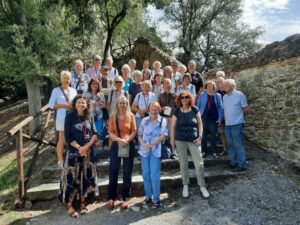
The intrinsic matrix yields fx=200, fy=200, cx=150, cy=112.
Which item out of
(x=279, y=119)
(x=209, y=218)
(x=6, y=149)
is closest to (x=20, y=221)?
(x=209, y=218)

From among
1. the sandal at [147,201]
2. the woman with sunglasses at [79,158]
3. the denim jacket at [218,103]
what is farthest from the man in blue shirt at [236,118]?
the woman with sunglasses at [79,158]

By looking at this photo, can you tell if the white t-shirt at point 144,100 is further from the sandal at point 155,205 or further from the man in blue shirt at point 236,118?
the sandal at point 155,205

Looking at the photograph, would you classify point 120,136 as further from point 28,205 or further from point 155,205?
point 28,205

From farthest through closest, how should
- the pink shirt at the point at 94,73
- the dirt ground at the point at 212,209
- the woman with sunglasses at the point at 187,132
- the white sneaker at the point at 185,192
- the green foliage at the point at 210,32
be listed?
the green foliage at the point at 210,32 → the pink shirt at the point at 94,73 → the white sneaker at the point at 185,192 → the woman with sunglasses at the point at 187,132 → the dirt ground at the point at 212,209

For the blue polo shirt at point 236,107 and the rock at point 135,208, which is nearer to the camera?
the rock at point 135,208

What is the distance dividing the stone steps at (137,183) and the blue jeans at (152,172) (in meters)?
0.54

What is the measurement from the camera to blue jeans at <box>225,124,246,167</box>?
13.8 ft

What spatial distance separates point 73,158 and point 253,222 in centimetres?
292

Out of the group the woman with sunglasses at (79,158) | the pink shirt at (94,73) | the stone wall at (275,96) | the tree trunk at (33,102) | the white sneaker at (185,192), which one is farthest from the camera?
the tree trunk at (33,102)

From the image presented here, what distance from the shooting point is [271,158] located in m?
4.83

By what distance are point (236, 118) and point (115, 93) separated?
2.63 metres

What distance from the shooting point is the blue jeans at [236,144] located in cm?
422

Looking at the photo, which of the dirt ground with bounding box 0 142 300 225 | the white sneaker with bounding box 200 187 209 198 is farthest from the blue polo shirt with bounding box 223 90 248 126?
the white sneaker with bounding box 200 187 209 198

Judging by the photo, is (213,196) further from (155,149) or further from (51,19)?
(51,19)
